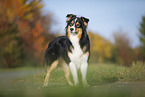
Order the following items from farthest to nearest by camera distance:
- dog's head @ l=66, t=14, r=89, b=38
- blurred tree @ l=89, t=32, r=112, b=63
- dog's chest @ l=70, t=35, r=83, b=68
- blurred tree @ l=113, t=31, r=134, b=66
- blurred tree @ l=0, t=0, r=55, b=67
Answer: blurred tree @ l=89, t=32, r=112, b=63 → blurred tree @ l=113, t=31, r=134, b=66 → blurred tree @ l=0, t=0, r=55, b=67 → dog's chest @ l=70, t=35, r=83, b=68 → dog's head @ l=66, t=14, r=89, b=38

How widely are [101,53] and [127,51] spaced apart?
33.5 ft

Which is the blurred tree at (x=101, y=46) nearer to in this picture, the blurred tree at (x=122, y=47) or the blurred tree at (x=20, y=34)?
the blurred tree at (x=122, y=47)

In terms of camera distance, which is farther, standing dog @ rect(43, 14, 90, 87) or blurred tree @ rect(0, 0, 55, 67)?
blurred tree @ rect(0, 0, 55, 67)

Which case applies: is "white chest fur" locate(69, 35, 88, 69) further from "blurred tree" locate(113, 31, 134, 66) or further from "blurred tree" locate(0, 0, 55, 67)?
"blurred tree" locate(113, 31, 134, 66)

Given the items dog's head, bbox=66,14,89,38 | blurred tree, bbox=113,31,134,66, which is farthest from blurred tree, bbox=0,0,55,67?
dog's head, bbox=66,14,89,38

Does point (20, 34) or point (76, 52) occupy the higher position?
point (76, 52)

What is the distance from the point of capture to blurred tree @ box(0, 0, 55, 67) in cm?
2631

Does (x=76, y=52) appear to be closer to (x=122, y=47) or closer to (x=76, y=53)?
(x=76, y=53)

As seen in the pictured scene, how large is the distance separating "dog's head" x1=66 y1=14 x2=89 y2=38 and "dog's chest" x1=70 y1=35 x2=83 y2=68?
0.18m

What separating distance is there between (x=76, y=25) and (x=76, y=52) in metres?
0.87

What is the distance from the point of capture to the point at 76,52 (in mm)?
7324

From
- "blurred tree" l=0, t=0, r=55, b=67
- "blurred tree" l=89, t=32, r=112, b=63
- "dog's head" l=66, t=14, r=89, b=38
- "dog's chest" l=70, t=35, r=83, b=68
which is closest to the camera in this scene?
"dog's head" l=66, t=14, r=89, b=38

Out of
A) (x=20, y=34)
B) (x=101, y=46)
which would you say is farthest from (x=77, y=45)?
(x=101, y=46)

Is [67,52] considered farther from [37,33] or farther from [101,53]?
[101,53]
